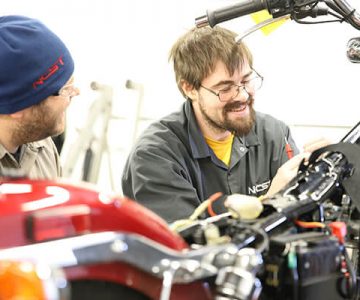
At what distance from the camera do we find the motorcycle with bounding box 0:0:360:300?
56 centimetres

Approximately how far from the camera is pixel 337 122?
2.25 m

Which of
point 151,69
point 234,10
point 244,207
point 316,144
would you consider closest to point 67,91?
point 234,10

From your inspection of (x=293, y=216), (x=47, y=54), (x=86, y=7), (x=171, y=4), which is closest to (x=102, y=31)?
(x=86, y=7)

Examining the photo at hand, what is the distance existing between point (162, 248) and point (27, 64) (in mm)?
774

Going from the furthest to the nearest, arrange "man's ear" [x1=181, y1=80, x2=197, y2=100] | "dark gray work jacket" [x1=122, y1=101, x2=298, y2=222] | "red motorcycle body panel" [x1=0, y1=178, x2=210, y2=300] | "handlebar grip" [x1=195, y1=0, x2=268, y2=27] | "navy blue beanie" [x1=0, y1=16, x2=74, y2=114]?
"man's ear" [x1=181, y1=80, x2=197, y2=100] < "dark gray work jacket" [x1=122, y1=101, x2=298, y2=222] < "navy blue beanie" [x1=0, y1=16, x2=74, y2=114] < "handlebar grip" [x1=195, y1=0, x2=268, y2=27] < "red motorcycle body panel" [x1=0, y1=178, x2=210, y2=300]

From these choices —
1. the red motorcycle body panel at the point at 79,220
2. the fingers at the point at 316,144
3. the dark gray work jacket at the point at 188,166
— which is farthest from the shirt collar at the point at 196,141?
the red motorcycle body panel at the point at 79,220

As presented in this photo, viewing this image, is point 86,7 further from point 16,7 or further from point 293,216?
point 293,216

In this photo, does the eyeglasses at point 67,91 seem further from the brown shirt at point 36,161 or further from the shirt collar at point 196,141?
the shirt collar at point 196,141

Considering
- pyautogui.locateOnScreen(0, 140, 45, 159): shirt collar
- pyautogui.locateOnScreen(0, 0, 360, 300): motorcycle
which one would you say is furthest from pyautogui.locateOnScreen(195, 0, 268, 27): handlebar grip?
pyautogui.locateOnScreen(0, 140, 45, 159): shirt collar

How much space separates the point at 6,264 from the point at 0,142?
87cm

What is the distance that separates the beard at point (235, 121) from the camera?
4.81 feet

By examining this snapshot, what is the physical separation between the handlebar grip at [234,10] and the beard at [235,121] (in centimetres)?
45

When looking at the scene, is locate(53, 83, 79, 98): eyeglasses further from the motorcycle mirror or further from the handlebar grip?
the motorcycle mirror

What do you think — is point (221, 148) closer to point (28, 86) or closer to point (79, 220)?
point (28, 86)
